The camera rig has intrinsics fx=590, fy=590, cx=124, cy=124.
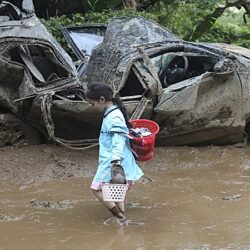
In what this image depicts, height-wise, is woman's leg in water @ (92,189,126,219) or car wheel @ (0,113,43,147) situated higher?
woman's leg in water @ (92,189,126,219)

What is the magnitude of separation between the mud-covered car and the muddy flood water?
336mm

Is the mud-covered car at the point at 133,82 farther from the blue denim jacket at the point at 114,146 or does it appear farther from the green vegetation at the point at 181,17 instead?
the green vegetation at the point at 181,17

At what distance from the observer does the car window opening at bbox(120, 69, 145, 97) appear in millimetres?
7301

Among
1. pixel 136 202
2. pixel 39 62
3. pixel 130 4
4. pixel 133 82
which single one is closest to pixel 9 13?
pixel 39 62

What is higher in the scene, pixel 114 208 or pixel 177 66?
pixel 177 66

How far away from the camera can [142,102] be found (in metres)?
7.03

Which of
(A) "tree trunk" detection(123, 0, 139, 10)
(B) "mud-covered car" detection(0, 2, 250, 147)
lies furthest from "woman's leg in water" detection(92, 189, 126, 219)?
(A) "tree trunk" detection(123, 0, 139, 10)

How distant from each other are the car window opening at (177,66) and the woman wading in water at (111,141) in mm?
2430

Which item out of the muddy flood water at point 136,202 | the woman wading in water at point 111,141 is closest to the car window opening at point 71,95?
the muddy flood water at point 136,202

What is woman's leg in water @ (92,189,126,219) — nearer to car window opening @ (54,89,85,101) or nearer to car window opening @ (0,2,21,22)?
car window opening @ (54,89,85,101)

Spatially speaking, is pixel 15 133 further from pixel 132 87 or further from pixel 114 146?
pixel 114 146

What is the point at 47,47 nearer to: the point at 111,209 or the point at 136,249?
the point at 111,209

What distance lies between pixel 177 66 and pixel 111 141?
9.30ft

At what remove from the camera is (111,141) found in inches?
200
